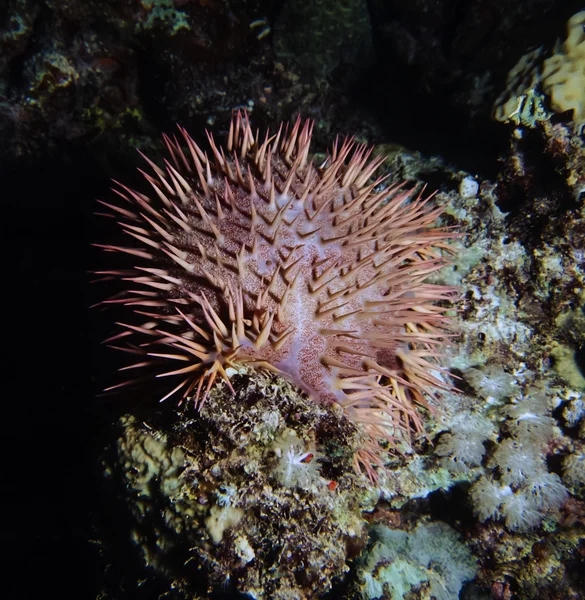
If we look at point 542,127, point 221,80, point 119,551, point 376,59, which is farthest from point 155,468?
point 376,59

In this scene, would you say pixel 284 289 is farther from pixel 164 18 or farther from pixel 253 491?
pixel 164 18

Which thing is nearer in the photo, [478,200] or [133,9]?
[478,200]

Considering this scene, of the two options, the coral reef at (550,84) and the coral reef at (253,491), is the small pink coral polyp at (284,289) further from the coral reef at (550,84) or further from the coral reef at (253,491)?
the coral reef at (550,84)

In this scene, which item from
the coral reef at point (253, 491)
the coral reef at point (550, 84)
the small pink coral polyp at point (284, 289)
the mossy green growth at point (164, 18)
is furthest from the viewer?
the mossy green growth at point (164, 18)

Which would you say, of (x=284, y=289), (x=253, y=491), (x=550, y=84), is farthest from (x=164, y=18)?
(x=253, y=491)

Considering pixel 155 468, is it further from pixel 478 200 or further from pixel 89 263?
pixel 478 200

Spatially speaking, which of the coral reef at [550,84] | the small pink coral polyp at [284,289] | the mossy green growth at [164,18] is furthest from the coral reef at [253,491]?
the mossy green growth at [164,18]

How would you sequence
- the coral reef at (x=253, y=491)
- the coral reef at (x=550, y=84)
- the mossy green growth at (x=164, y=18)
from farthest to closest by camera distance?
the mossy green growth at (x=164, y=18), the coral reef at (x=550, y=84), the coral reef at (x=253, y=491)

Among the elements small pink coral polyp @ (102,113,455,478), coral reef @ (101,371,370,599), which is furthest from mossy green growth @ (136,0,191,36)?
coral reef @ (101,371,370,599)
